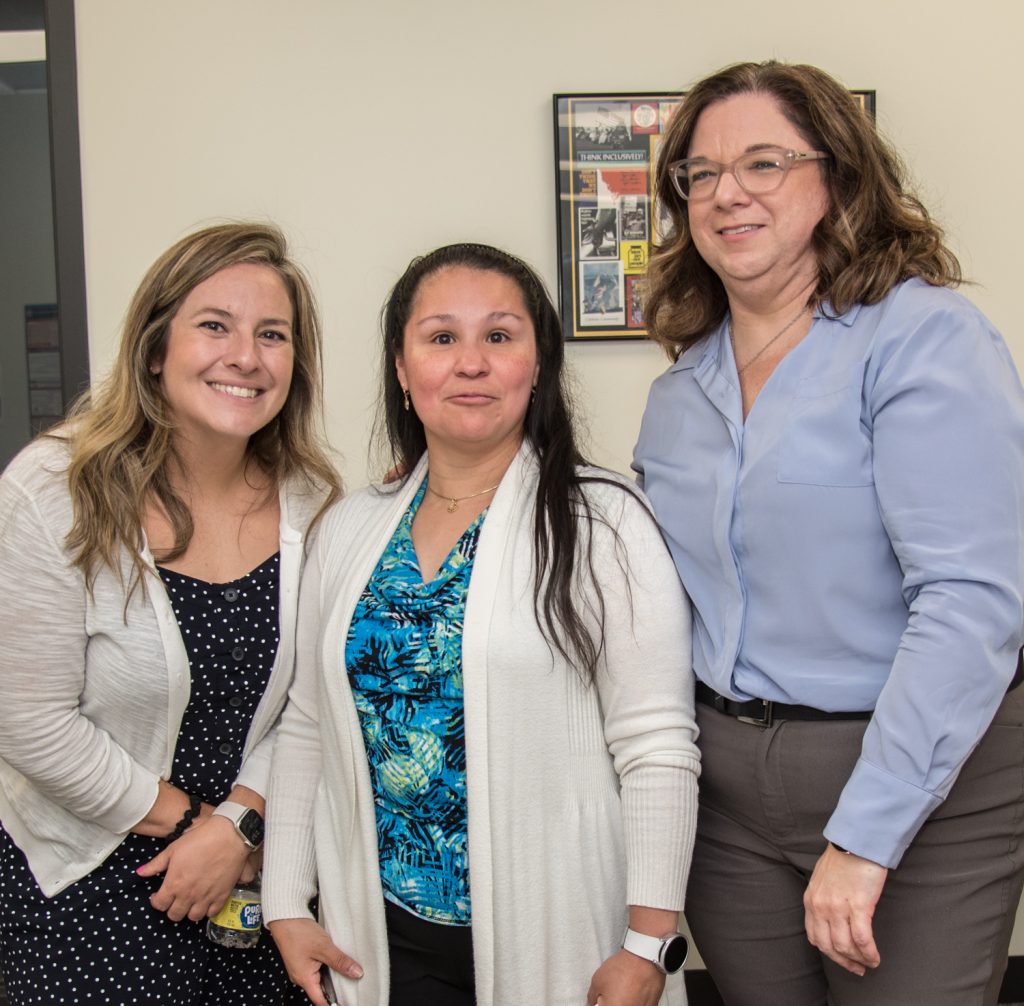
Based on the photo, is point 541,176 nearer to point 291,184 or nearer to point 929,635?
point 291,184

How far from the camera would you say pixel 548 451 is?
165 centimetres

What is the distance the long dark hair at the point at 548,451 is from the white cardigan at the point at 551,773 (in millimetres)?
20

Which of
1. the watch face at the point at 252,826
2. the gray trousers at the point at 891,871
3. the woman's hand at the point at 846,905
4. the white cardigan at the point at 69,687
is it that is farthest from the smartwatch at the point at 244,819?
the woman's hand at the point at 846,905

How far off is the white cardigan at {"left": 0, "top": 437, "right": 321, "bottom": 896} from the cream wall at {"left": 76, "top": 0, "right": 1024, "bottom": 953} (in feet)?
4.03

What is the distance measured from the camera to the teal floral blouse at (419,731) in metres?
1.50

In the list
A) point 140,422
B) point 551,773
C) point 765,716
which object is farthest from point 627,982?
point 140,422

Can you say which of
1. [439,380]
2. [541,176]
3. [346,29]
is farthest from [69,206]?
[439,380]

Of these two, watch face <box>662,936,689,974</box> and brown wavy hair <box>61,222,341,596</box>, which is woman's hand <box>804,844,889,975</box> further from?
brown wavy hair <box>61,222,341,596</box>

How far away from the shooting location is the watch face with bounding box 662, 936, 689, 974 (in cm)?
144

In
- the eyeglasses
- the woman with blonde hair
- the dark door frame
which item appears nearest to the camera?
the eyeglasses

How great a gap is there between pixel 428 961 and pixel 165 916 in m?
0.44

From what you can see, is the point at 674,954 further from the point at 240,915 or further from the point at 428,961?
the point at 240,915

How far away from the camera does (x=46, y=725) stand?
1.57 m

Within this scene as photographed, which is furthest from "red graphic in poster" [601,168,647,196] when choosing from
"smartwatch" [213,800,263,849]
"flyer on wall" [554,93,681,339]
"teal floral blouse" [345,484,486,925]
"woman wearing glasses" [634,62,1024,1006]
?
"smartwatch" [213,800,263,849]
